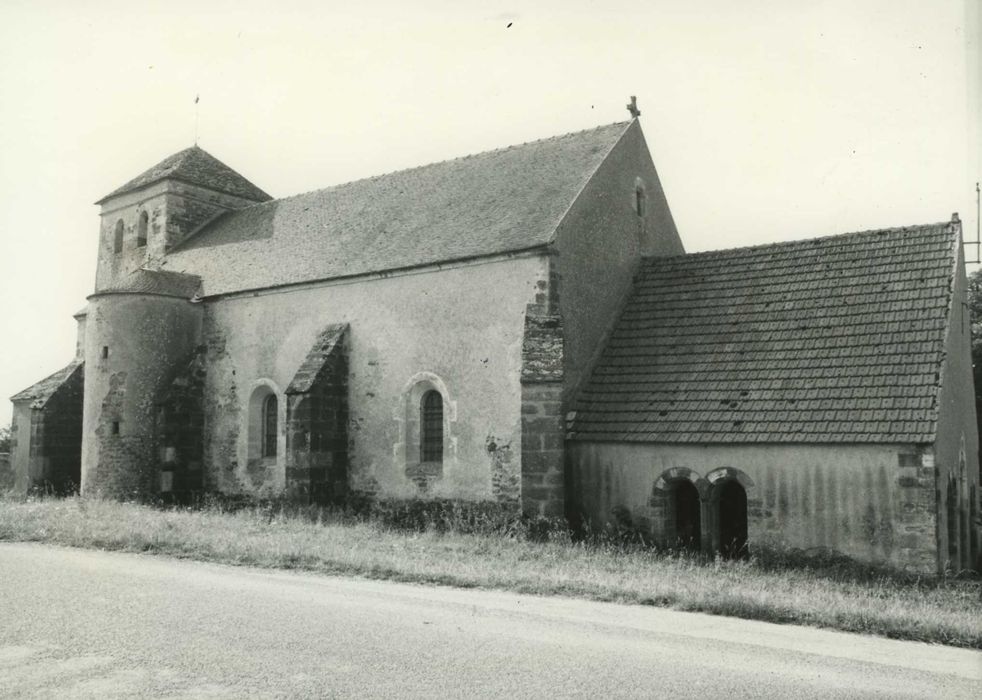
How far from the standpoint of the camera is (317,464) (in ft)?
67.4

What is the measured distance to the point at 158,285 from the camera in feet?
80.5

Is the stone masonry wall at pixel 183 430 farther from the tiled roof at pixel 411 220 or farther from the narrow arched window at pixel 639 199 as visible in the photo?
the narrow arched window at pixel 639 199

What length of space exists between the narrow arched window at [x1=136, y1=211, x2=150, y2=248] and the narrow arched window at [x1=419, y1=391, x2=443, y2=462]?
16.6m

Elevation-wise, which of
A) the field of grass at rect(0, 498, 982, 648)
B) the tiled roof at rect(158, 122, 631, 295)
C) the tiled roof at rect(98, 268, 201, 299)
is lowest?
the field of grass at rect(0, 498, 982, 648)

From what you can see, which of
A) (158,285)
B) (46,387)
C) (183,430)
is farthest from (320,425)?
(46,387)

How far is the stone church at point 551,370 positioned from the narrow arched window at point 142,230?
486cm

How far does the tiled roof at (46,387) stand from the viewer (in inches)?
1048

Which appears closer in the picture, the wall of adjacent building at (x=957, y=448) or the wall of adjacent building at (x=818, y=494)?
the wall of adjacent building at (x=818, y=494)

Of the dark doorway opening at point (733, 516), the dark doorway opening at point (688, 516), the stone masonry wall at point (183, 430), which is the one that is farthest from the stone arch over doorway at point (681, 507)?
the stone masonry wall at point (183, 430)

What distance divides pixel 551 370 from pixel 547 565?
4.92 metres

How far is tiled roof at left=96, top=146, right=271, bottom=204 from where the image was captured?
3100 cm

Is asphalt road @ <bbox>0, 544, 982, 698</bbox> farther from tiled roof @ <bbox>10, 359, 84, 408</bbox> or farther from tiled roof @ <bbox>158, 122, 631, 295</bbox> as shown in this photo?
tiled roof @ <bbox>10, 359, 84, 408</bbox>

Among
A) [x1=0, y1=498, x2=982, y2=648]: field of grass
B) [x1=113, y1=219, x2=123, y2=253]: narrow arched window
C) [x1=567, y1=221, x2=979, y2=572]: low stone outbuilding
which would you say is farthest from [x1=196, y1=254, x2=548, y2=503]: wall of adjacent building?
[x1=113, y1=219, x2=123, y2=253]: narrow arched window

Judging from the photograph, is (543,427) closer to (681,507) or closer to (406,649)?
(681,507)
